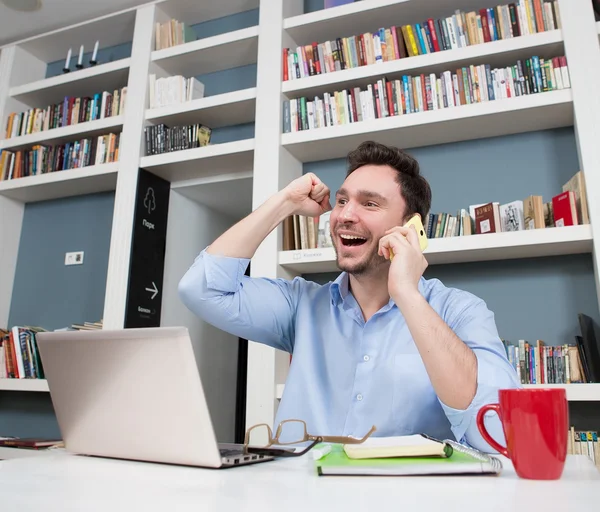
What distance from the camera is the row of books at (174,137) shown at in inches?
127

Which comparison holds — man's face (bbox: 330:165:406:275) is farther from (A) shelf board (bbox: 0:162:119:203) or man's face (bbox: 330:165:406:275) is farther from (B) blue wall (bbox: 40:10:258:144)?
(A) shelf board (bbox: 0:162:119:203)

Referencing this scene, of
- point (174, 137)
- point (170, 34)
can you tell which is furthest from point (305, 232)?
point (170, 34)

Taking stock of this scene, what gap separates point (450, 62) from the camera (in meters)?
2.65

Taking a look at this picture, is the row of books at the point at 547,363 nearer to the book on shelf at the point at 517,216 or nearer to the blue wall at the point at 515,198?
the blue wall at the point at 515,198

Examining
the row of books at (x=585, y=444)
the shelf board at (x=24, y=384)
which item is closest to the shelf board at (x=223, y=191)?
the shelf board at (x=24, y=384)

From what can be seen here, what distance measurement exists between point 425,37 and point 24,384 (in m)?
3.07

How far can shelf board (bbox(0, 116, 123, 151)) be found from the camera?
11.4 ft

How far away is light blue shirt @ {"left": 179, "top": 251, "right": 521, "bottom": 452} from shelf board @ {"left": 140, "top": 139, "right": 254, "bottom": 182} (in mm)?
1568

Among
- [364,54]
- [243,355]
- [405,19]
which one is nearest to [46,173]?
[243,355]

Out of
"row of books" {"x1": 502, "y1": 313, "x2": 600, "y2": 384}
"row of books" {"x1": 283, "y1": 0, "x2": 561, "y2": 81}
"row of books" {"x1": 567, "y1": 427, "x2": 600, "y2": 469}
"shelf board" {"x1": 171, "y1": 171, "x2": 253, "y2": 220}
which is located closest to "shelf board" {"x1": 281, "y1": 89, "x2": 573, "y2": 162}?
"row of books" {"x1": 283, "y1": 0, "x2": 561, "y2": 81}

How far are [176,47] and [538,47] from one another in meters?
2.14

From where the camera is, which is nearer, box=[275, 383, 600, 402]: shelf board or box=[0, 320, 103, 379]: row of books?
box=[275, 383, 600, 402]: shelf board

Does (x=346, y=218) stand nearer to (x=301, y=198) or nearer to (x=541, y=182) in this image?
(x=301, y=198)

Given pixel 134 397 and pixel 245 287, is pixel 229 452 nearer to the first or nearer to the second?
pixel 134 397
